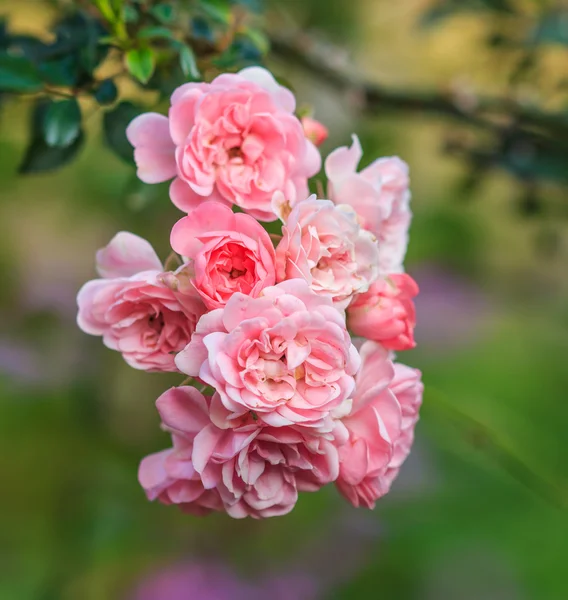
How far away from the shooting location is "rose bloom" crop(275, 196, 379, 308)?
0.90 feet

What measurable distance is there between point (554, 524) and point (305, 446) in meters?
0.90

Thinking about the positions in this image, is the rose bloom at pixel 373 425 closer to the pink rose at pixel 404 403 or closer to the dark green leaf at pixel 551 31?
the pink rose at pixel 404 403

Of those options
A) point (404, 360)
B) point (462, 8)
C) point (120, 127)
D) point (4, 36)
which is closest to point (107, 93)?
point (120, 127)

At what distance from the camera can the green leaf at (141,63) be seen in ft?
1.05

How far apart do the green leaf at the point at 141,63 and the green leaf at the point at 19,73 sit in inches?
2.2

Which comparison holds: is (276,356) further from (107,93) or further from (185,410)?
(107,93)

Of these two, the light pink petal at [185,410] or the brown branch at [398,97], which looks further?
the brown branch at [398,97]

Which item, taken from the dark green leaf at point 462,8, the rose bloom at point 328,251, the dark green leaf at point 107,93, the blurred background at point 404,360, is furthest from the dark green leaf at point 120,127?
the dark green leaf at point 462,8

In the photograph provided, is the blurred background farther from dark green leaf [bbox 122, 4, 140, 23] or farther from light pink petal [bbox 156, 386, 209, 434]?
light pink petal [bbox 156, 386, 209, 434]

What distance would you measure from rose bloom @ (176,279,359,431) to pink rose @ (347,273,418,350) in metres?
0.04

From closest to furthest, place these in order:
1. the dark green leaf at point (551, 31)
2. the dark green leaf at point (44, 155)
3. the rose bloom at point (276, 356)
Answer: the rose bloom at point (276, 356) → the dark green leaf at point (44, 155) → the dark green leaf at point (551, 31)

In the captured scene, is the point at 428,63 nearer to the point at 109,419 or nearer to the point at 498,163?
the point at 498,163

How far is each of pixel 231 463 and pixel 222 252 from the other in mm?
88

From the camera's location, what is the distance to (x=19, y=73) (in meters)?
0.35
